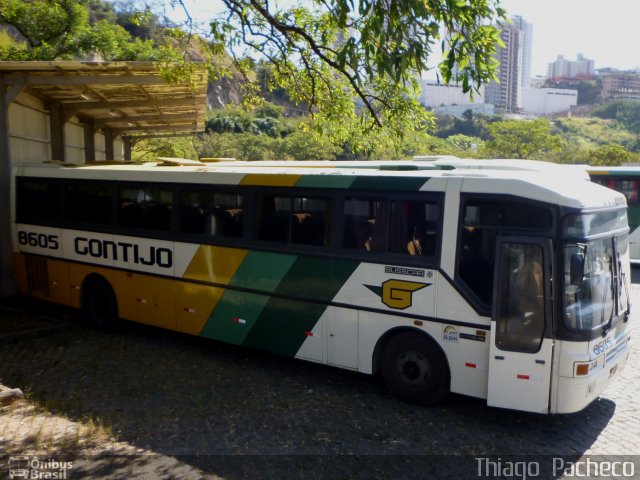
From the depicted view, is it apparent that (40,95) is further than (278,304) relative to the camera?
Yes

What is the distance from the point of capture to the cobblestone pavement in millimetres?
5645

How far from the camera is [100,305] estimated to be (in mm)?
10672

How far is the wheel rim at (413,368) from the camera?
7.08 m

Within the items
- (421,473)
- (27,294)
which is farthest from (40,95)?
(421,473)

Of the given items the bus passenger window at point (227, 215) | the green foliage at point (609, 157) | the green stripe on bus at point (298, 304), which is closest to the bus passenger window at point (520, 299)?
the green stripe on bus at point (298, 304)

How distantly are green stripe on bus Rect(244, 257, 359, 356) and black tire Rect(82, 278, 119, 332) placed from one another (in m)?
3.21

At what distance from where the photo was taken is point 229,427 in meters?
6.45

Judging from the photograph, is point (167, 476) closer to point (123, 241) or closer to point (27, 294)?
point (123, 241)

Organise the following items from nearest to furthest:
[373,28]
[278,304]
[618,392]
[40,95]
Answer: [373,28], [618,392], [278,304], [40,95]

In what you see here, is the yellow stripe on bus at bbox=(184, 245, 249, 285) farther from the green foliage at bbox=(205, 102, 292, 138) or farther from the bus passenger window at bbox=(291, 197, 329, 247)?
the green foliage at bbox=(205, 102, 292, 138)

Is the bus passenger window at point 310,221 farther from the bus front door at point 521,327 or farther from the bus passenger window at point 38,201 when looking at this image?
the bus passenger window at point 38,201

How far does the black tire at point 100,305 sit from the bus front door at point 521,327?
6.72 m

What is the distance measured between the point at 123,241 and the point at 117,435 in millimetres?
4566

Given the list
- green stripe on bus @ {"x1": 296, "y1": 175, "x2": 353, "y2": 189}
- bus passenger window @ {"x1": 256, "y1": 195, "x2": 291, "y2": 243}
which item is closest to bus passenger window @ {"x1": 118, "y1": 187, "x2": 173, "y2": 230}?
bus passenger window @ {"x1": 256, "y1": 195, "x2": 291, "y2": 243}
